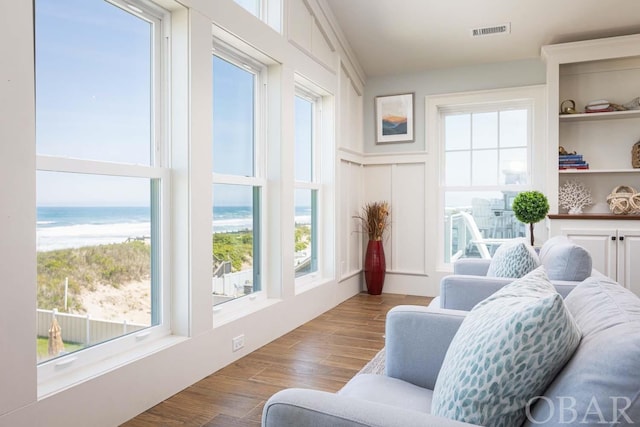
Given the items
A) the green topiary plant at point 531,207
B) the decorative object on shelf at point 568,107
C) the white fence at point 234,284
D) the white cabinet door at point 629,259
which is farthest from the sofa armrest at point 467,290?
the decorative object on shelf at point 568,107

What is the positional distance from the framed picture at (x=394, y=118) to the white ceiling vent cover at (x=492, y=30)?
984mm

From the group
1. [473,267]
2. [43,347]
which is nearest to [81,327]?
[43,347]

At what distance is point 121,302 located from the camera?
92.6 inches

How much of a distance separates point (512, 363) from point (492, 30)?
13.9ft

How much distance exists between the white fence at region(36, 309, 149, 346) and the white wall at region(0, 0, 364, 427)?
14 centimetres

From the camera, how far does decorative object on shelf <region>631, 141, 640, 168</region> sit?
14.3ft

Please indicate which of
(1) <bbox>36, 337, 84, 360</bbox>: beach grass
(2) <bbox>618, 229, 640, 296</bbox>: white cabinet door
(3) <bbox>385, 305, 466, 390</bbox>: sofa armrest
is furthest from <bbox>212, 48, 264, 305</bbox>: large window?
(2) <bbox>618, 229, 640, 296</bbox>: white cabinet door

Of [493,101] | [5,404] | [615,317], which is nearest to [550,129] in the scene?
[493,101]

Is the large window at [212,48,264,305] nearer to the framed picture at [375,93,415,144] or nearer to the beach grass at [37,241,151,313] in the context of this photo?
the beach grass at [37,241,151,313]

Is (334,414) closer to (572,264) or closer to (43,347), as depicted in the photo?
(43,347)

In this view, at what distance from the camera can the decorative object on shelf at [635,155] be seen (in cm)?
435

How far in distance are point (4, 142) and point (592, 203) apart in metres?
4.90

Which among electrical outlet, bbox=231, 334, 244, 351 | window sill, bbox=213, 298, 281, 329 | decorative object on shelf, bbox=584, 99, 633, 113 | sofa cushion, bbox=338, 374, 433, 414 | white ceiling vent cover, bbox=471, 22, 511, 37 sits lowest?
electrical outlet, bbox=231, 334, 244, 351

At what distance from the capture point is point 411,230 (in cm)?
531
